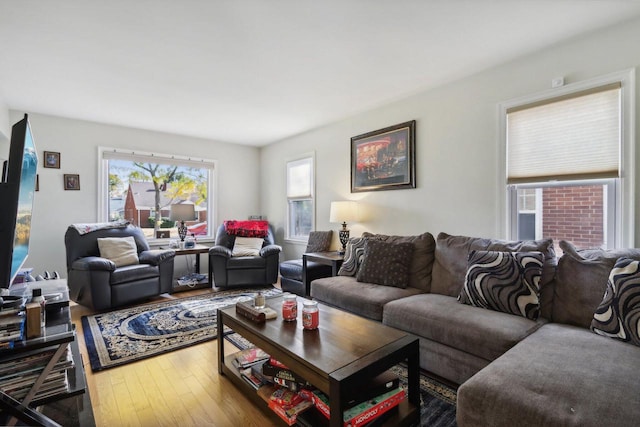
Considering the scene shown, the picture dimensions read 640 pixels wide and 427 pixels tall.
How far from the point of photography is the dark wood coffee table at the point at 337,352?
4.12ft

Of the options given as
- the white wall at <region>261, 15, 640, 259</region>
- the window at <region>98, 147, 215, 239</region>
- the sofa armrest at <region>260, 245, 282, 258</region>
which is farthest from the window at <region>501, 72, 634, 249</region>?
the window at <region>98, 147, 215, 239</region>

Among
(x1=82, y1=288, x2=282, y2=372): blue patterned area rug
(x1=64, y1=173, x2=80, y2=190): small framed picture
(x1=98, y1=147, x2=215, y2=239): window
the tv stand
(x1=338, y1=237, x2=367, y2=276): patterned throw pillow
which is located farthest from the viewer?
(x1=98, y1=147, x2=215, y2=239): window

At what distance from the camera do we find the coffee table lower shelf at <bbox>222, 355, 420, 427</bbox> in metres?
1.48

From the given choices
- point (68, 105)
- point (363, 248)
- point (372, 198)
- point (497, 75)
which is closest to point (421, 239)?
point (363, 248)

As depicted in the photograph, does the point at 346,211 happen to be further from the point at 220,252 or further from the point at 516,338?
Answer: the point at 516,338

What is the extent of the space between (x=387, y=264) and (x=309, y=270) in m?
1.15

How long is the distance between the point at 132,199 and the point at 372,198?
11.7 feet

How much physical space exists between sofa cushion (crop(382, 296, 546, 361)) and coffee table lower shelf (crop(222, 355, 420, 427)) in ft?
1.60

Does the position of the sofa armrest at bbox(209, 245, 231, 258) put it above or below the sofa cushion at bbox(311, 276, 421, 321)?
above

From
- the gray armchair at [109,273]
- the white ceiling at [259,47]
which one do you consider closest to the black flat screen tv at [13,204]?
the white ceiling at [259,47]

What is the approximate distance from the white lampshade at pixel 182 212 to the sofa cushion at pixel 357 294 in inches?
103

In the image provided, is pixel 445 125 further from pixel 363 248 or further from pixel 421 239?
pixel 363 248

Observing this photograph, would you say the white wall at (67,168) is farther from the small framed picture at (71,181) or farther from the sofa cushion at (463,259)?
the sofa cushion at (463,259)

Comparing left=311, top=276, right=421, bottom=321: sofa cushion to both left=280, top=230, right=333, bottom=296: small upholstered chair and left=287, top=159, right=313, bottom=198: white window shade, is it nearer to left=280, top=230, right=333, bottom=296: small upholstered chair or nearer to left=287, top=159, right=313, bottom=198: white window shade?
left=280, top=230, right=333, bottom=296: small upholstered chair
